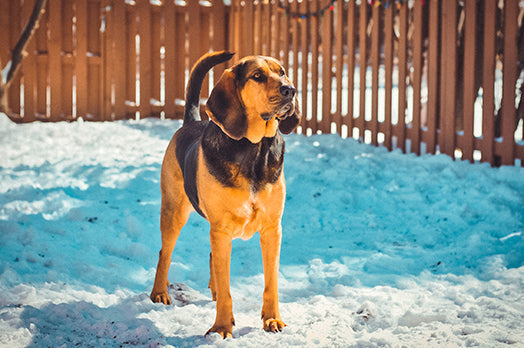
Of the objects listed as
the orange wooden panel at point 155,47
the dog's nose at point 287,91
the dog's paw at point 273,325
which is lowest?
the dog's paw at point 273,325

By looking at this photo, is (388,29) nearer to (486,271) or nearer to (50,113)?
(486,271)

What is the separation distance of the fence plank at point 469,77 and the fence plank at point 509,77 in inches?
17.2

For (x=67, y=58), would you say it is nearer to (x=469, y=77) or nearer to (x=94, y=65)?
(x=94, y=65)

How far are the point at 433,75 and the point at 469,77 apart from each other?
633mm

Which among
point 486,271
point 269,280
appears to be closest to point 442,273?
point 486,271

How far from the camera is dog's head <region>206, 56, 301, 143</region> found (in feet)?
9.38

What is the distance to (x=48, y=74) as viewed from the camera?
1123cm

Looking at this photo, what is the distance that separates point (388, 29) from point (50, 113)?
22.2 ft

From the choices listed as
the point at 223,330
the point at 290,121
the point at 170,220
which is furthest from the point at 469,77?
the point at 223,330

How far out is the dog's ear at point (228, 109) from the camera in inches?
116

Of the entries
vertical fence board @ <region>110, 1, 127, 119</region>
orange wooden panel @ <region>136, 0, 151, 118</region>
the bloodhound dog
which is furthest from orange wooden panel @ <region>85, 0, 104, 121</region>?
the bloodhound dog

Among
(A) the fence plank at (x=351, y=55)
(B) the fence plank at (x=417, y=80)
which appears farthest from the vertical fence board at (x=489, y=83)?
(A) the fence plank at (x=351, y=55)

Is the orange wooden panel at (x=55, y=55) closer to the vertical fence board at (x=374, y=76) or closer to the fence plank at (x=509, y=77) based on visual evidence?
the vertical fence board at (x=374, y=76)

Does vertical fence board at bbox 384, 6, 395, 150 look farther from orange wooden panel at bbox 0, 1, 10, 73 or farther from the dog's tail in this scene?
orange wooden panel at bbox 0, 1, 10, 73
